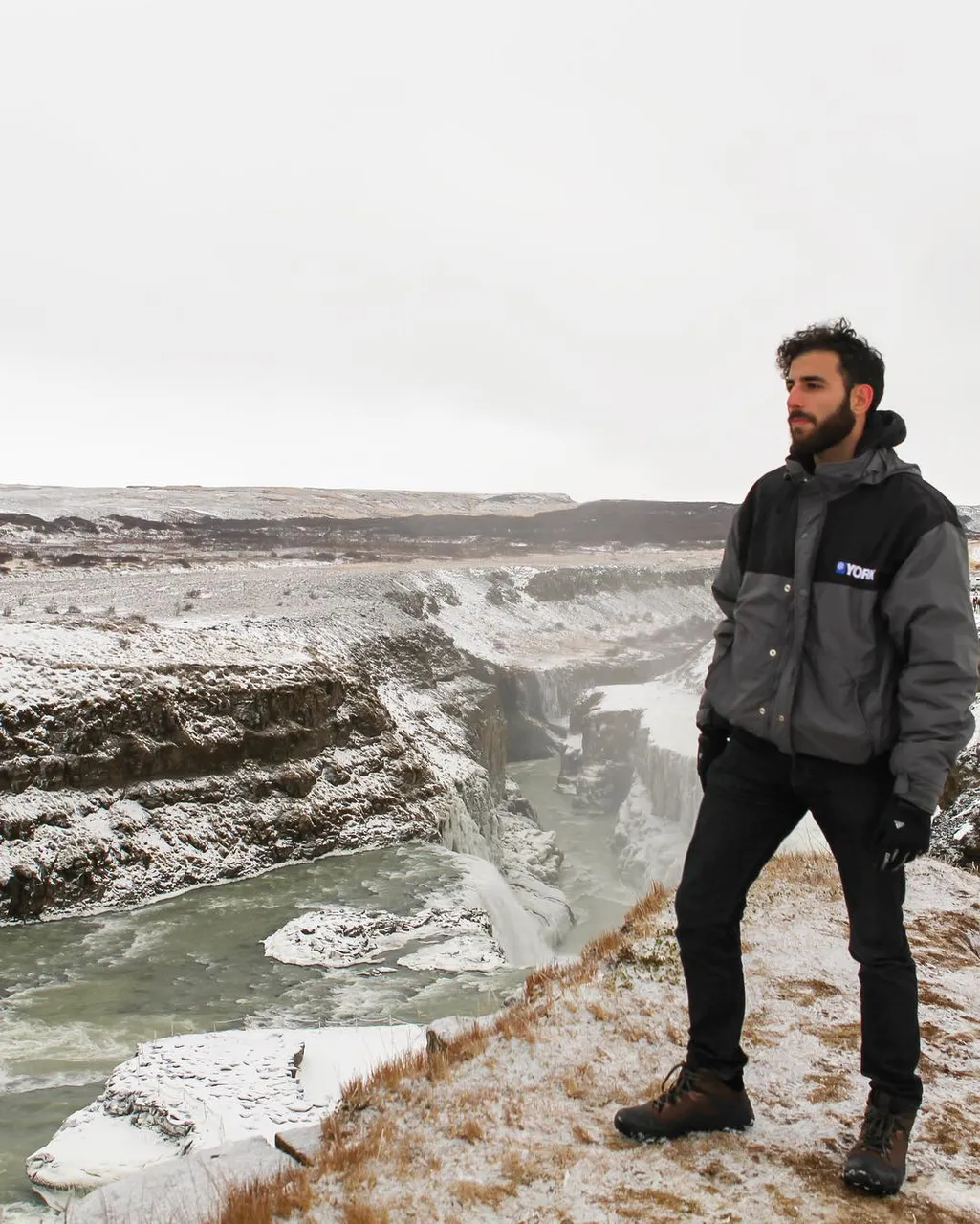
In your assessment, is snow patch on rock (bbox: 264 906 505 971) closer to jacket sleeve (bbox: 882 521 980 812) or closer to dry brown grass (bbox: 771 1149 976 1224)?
dry brown grass (bbox: 771 1149 976 1224)

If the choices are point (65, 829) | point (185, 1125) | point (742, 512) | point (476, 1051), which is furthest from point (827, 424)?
point (65, 829)

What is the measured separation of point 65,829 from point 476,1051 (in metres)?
15.7

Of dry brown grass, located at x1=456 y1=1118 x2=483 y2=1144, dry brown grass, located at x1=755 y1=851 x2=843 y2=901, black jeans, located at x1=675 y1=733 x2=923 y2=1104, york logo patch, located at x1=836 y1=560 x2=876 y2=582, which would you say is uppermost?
york logo patch, located at x1=836 y1=560 x2=876 y2=582

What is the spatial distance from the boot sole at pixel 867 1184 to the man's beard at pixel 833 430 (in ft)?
10.0

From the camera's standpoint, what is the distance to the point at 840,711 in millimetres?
3832

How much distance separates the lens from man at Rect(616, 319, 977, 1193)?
3643 millimetres

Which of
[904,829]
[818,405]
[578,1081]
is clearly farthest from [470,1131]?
[818,405]

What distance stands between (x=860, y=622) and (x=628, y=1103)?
2.77 m

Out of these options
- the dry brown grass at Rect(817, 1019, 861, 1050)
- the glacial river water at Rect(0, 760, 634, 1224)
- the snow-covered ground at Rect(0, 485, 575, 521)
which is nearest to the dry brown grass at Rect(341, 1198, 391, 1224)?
the dry brown grass at Rect(817, 1019, 861, 1050)

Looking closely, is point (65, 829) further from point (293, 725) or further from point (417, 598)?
point (417, 598)

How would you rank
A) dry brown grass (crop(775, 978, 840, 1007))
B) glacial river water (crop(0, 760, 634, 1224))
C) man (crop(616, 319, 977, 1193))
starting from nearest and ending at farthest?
man (crop(616, 319, 977, 1193)), dry brown grass (crop(775, 978, 840, 1007)), glacial river water (crop(0, 760, 634, 1224))

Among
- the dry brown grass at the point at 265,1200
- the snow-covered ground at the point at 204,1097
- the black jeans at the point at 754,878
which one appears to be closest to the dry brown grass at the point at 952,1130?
the black jeans at the point at 754,878

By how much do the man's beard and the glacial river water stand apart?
5.87 meters

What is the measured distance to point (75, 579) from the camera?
38531mm
